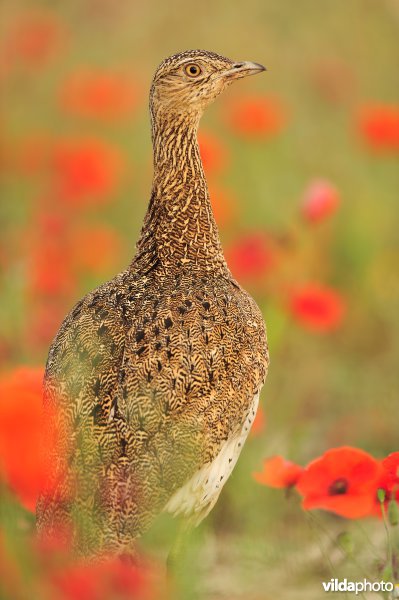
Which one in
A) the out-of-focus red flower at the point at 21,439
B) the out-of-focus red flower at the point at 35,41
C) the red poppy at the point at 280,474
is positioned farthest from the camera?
the out-of-focus red flower at the point at 35,41

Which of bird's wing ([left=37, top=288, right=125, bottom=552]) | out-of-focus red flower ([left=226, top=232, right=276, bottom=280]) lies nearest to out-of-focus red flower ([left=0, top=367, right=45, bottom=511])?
bird's wing ([left=37, top=288, right=125, bottom=552])

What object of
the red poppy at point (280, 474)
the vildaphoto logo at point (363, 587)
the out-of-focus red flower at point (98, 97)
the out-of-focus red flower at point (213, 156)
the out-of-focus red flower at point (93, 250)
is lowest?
the vildaphoto logo at point (363, 587)

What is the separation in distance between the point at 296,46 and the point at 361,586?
9.28 m

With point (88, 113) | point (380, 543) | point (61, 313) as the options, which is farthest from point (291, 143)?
point (380, 543)

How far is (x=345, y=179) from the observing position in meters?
10.3

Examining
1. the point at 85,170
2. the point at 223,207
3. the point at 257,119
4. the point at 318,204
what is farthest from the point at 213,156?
the point at 318,204

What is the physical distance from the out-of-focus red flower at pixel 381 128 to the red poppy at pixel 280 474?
14.4ft

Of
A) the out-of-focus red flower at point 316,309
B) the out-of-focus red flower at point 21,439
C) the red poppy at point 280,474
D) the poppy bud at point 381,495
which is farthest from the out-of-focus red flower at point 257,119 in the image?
the out-of-focus red flower at point 21,439

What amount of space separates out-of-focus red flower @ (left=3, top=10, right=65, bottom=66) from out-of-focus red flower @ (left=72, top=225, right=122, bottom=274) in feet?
7.68

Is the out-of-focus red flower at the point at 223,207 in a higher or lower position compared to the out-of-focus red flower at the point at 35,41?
lower

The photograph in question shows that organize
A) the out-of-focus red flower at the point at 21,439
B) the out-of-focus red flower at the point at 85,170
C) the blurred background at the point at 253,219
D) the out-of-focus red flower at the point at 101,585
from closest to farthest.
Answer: the out-of-focus red flower at the point at 101,585 → the out-of-focus red flower at the point at 21,439 → the blurred background at the point at 253,219 → the out-of-focus red flower at the point at 85,170

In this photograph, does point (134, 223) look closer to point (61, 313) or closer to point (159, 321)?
point (61, 313)

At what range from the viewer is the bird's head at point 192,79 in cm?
427

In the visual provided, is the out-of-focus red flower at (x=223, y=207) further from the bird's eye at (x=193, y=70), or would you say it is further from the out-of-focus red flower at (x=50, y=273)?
the bird's eye at (x=193, y=70)
